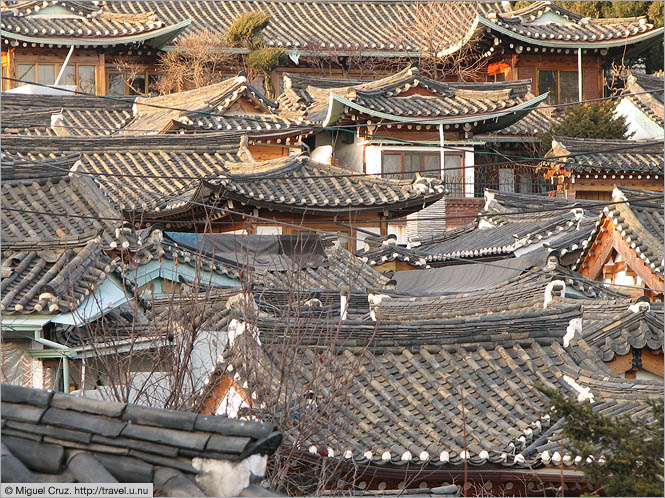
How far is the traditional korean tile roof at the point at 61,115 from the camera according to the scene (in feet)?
87.6

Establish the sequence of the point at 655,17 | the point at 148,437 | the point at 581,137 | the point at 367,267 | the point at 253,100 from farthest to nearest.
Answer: the point at 655,17 < the point at 581,137 < the point at 253,100 < the point at 367,267 < the point at 148,437

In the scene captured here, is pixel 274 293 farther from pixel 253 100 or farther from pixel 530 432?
pixel 253 100

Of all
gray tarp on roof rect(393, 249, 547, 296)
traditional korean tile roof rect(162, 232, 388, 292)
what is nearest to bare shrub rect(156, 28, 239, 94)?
gray tarp on roof rect(393, 249, 547, 296)

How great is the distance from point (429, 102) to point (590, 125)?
5594 mm

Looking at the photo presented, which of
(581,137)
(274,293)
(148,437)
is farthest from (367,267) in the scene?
(148,437)

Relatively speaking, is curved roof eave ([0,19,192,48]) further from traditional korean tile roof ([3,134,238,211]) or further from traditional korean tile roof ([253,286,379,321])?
traditional korean tile roof ([253,286,379,321])

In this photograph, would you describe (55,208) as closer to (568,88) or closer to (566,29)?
(566,29)

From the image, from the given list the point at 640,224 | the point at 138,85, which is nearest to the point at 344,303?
the point at 640,224

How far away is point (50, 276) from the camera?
11.7 metres

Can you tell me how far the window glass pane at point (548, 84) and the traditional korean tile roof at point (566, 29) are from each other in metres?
1.63

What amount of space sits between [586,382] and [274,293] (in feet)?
17.4

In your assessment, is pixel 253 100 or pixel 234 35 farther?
pixel 234 35

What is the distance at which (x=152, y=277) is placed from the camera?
1499 centimetres

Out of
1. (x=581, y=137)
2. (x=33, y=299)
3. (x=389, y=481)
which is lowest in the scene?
(x=389, y=481)
